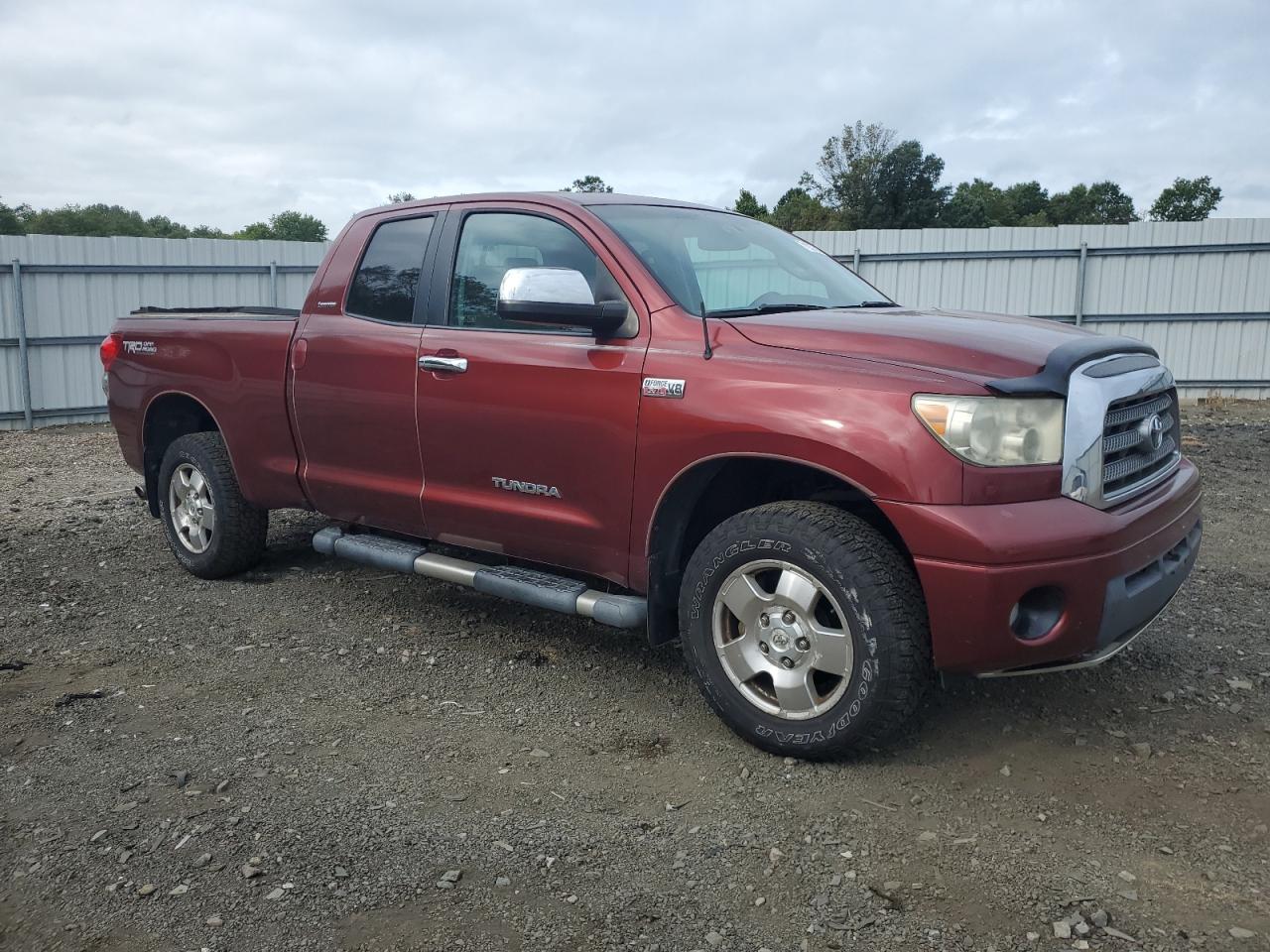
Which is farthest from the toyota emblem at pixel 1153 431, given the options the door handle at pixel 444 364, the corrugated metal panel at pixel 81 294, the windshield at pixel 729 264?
the corrugated metal panel at pixel 81 294

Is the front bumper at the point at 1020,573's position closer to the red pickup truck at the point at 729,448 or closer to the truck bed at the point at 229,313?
the red pickup truck at the point at 729,448

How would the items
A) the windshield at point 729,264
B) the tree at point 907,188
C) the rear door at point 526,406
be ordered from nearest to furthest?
the rear door at point 526,406 < the windshield at point 729,264 < the tree at point 907,188

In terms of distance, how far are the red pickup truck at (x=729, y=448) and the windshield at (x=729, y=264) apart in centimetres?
2

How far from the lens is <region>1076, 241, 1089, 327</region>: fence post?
15.7m

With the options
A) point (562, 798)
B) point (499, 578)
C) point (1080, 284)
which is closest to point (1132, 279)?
point (1080, 284)

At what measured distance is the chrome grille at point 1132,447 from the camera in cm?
331

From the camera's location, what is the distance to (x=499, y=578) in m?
4.24

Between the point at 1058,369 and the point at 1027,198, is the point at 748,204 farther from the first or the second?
the point at 1058,369

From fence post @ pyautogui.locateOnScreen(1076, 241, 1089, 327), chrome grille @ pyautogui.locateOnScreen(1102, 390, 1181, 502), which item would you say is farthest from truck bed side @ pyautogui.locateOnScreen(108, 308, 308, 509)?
fence post @ pyautogui.locateOnScreen(1076, 241, 1089, 327)

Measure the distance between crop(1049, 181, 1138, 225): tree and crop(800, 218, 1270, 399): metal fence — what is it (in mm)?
60397

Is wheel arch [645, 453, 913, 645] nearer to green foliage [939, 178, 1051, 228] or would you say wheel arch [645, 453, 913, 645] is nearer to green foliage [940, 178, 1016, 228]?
green foliage [940, 178, 1016, 228]

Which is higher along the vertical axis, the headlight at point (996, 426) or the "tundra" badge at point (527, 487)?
the headlight at point (996, 426)

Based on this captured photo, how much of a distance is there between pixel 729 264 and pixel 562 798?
2225 mm

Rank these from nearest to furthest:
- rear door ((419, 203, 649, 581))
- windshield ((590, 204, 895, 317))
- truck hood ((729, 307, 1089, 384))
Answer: truck hood ((729, 307, 1089, 384)), rear door ((419, 203, 649, 581)), windshield ((590, 204, 895, 317))
